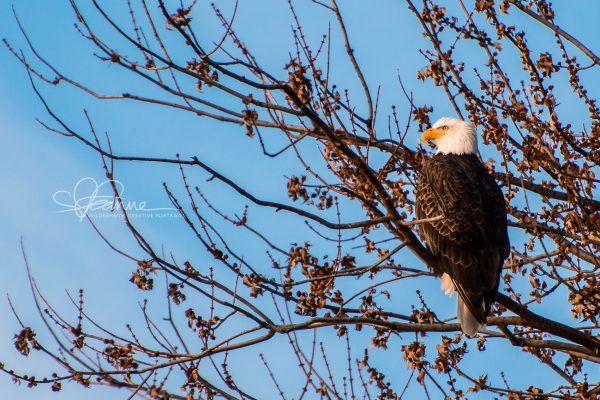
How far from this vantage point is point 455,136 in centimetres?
863

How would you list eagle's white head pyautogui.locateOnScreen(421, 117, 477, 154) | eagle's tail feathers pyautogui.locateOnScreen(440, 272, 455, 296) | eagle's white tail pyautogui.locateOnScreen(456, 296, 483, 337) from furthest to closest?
1. eagle's white head pyautogui.locateOnScreen(421, 117, 477, 154)
2. eagle's tail feathers pyautogui.locateOnScreen(440, 272, 455, 296)
3. eagle's white tail pyautogui.locateOnScreen(456, 296, 483, 337)

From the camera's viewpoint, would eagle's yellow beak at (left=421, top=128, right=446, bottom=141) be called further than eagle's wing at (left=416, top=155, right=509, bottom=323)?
Yes

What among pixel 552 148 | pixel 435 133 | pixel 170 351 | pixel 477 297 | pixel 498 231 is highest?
pixel 435 133

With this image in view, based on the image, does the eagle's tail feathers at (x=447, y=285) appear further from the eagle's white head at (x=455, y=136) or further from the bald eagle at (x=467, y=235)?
the eagle's white head at (x=455, y=136)

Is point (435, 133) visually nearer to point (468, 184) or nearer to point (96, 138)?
point (468, 184)

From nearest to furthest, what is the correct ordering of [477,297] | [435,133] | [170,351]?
[170,351], [477,297], [435,133]

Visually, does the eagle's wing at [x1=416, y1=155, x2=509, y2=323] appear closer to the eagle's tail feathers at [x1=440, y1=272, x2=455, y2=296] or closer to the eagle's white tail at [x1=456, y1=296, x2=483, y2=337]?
the eagle's white tail at [x1=456, y1=296, x2=483, y2=337]

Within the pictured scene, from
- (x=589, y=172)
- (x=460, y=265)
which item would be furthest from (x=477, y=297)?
(x=589, y=172)

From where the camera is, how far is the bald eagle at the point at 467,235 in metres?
7.25

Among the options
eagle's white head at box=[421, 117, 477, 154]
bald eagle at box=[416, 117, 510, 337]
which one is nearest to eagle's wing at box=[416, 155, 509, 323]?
bald eagle at box=[416, 117, 510, 337]

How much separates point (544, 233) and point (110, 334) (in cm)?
370

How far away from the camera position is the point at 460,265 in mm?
7352

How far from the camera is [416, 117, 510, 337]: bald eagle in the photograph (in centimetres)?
725

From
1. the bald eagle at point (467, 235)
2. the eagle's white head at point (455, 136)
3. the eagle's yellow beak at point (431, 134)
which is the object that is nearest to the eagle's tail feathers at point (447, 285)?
the bald eagle at point (467, 235)
